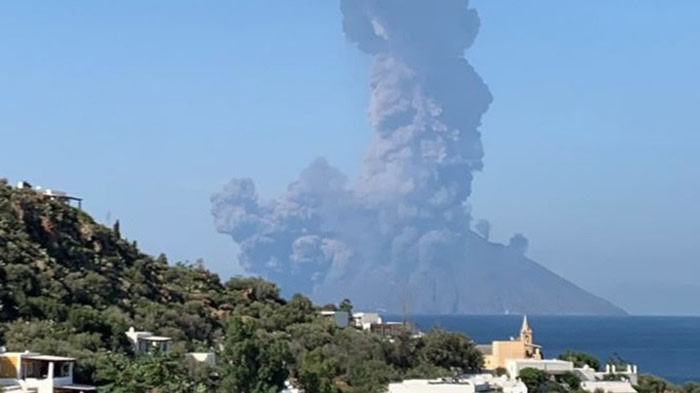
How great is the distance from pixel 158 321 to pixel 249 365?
9.67 m

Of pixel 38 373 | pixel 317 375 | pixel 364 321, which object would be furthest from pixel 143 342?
pixel 364 321

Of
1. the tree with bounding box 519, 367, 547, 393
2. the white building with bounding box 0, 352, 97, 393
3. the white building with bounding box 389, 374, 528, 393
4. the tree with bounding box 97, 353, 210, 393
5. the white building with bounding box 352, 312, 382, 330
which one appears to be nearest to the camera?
the tree with bounding box 97, 353, 210, 393

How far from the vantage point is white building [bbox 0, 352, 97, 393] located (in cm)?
2903

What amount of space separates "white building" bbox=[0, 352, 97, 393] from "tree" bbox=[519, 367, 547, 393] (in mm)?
16483

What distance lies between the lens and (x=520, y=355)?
50.2 metres

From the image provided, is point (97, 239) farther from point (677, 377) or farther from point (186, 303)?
point (677, 377)

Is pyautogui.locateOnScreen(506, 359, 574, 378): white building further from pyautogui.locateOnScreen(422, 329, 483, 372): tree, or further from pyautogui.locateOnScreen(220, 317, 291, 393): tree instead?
pyautogui.locateOnScreen(220, 317, 291, 393): tree

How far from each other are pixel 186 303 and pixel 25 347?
524 inches

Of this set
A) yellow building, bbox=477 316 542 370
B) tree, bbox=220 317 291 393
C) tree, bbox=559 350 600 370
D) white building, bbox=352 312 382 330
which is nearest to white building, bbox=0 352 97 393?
tree, bbox=220 317 291 393

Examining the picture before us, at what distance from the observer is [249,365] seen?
31062 millimetres

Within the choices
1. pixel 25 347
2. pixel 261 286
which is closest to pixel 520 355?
pixel 261 286

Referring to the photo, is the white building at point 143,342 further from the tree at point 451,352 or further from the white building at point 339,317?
the white building at point 339,317

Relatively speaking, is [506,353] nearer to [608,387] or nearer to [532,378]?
[532,378]

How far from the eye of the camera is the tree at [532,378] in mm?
41441
